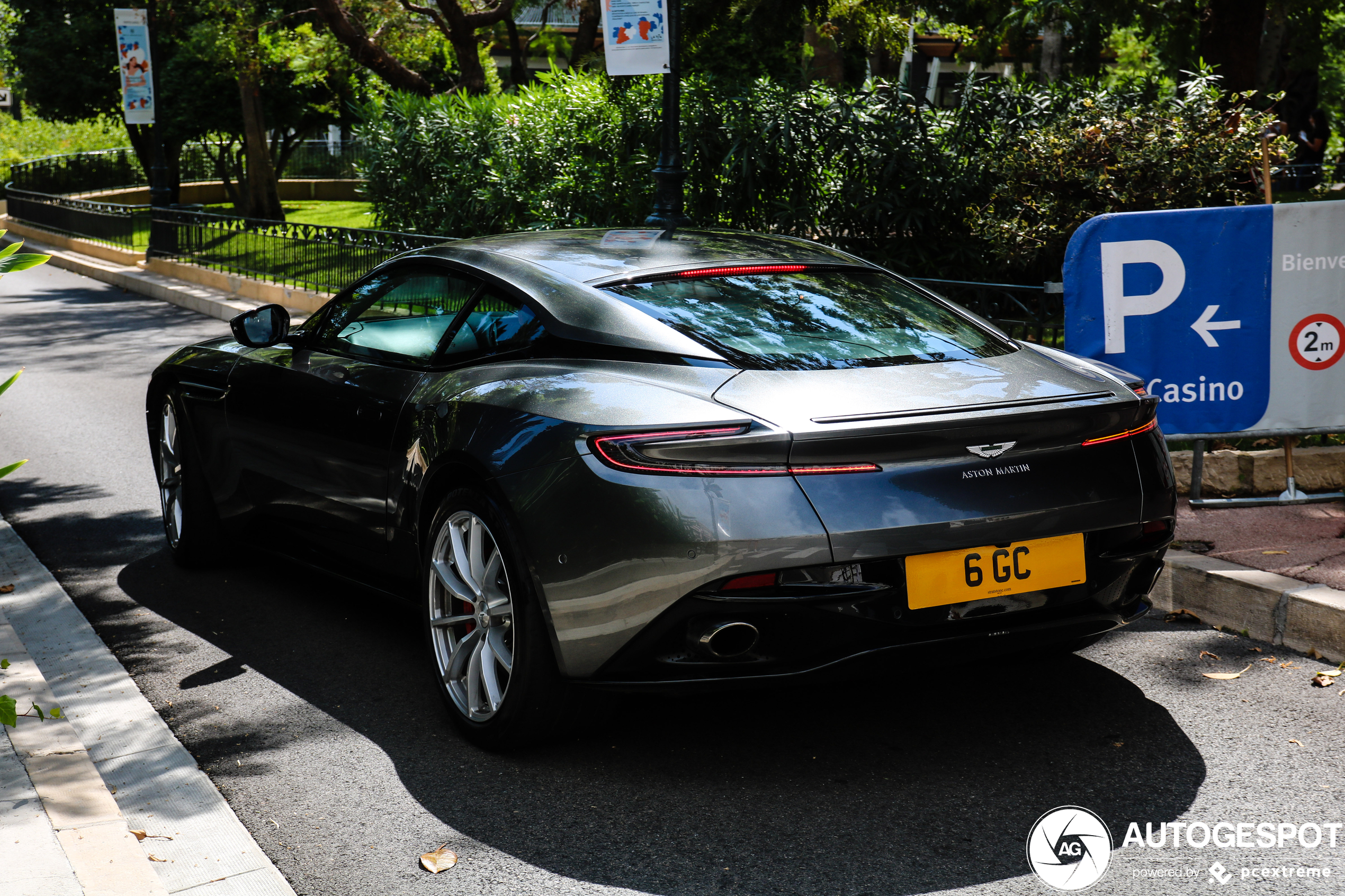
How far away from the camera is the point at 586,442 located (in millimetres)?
3504

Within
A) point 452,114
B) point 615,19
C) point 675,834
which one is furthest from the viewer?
point 452,114

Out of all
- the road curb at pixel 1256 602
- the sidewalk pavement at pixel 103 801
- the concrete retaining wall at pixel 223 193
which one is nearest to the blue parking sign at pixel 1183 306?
the road curb at pixel 1256 602

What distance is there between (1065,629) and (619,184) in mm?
10241

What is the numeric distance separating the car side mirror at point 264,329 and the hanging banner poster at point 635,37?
4.36 m

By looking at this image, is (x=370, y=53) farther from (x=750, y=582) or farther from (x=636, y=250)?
(x=750, y=582)

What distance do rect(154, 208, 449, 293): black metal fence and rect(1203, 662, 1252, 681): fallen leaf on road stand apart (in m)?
8.78

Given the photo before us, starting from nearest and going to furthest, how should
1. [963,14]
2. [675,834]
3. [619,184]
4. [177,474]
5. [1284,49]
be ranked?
[675,834], [177,474], [619,184], [963,14], [1284,49]

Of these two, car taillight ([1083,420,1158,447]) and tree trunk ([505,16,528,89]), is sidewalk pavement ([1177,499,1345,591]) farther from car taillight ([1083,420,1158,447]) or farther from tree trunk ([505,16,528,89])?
tree trunk ([505,16,528,89])

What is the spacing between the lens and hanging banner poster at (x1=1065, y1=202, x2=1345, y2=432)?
597 centimetres

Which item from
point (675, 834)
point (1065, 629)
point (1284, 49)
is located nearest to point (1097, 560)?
point (1065, 629)

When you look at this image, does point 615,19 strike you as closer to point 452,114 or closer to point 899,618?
point 899,618

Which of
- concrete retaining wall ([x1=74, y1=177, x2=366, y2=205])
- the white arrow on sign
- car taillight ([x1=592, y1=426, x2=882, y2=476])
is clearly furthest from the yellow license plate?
concrete retaining wall ([x1=74, y1=177, x2=366, y2=205])

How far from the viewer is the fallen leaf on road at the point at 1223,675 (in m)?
4.44

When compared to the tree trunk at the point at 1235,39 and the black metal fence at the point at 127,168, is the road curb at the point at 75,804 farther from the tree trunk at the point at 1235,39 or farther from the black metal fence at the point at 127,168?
the black metal fence at the point at 127,168
